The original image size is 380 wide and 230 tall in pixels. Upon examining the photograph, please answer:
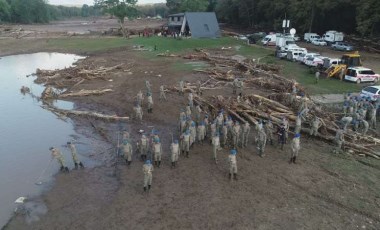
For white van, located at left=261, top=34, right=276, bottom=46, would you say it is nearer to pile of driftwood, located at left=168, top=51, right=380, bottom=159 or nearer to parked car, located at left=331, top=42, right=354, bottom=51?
parked car, located at left=331, top=42, right=354, bottom=51

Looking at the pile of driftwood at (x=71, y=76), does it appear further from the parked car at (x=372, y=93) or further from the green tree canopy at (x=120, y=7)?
the green tree canopy at (x=120, y=7)

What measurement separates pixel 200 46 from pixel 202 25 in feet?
30.7

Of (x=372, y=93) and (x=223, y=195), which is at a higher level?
(x=372, y=93)

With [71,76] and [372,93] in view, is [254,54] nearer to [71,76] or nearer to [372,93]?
[71,76]

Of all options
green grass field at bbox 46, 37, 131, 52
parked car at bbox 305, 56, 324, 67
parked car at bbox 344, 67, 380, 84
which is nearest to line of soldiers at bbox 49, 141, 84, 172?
parked car at bbox 344, 67, 380, 84

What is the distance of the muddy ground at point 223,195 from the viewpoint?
45.1 feet

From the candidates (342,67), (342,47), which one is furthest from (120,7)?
(342,67)

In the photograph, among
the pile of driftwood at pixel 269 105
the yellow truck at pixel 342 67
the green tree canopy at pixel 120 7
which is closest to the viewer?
the pile of driftwood at pixel 269 105

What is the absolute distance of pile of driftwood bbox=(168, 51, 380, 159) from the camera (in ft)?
66.4

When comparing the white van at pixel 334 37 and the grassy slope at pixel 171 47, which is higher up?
the white van at pixel 334 37

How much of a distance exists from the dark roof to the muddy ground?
4511cm

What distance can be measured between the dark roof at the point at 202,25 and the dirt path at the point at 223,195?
45.6 metres

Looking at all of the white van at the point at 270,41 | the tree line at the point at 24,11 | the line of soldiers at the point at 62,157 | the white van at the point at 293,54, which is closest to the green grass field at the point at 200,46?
the white van at the point at 293,54

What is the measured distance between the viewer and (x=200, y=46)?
56.7 metres
